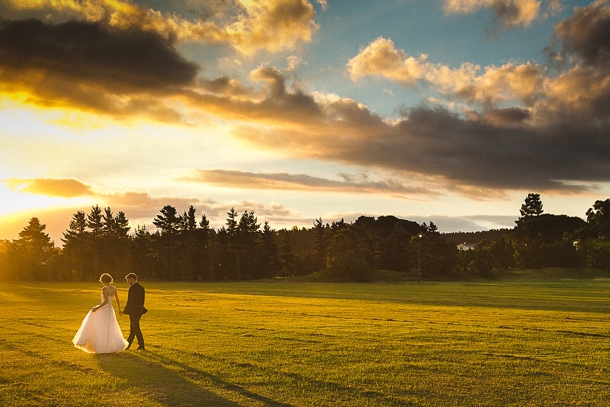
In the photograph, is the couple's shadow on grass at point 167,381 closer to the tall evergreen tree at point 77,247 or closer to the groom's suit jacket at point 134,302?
the groom's suit jacket at point 134,302

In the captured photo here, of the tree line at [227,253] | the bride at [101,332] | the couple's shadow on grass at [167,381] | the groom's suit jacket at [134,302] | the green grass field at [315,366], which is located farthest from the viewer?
the tree line at [227,253]

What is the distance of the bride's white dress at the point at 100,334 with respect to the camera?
16.0m

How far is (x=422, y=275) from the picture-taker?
10831 centimetres

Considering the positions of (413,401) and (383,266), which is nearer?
(413,401)

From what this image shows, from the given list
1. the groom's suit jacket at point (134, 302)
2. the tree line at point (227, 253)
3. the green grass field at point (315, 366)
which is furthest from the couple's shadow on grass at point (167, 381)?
the tree line at point (227, 253)

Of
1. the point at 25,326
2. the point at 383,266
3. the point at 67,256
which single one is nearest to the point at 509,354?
the point at 25,326

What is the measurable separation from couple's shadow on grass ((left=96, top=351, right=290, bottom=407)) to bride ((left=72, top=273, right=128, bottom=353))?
0.37 meters

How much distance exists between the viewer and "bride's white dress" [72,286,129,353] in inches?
628

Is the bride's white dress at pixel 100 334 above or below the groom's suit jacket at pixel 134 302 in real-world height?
below

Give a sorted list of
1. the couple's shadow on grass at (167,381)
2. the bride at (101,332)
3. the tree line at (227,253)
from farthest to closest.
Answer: the tree line at (227,253) → the bride at (101,332) → the couple's shadow on grass at (167,381)

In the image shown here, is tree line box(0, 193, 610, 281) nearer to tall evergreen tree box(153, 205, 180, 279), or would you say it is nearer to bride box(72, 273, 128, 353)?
tall evergreen tree box(153, 205, 180, 279)

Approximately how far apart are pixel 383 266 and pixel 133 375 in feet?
385

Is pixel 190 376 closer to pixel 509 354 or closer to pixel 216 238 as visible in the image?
pixel 509 354

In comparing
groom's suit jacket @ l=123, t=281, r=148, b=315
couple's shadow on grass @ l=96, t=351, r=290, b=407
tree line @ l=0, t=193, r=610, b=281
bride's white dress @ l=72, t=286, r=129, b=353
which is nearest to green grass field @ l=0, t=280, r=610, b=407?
couple's shadow on grass @ l=96, t=351, r=290, b=407
